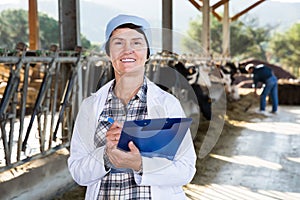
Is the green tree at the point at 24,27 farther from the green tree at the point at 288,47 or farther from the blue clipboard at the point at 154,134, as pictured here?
the blue clipboard at the point at 154,134

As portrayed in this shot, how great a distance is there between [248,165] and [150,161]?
4285 mm

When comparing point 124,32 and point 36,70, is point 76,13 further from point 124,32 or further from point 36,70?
point 36,70

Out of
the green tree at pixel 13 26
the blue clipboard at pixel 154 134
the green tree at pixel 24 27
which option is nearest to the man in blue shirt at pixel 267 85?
the blue clipboard at pixel 154 134

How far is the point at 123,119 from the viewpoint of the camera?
5.16 feet

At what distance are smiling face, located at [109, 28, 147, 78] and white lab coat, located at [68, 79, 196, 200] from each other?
3.9 inches

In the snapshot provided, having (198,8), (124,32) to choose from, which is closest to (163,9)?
(198,8)

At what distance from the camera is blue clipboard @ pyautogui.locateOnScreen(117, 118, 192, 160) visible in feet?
4.51

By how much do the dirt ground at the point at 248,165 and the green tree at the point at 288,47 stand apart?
89.7 ft

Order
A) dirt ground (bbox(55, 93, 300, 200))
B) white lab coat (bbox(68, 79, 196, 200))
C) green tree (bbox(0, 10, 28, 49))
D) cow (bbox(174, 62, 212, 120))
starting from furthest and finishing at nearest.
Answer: green tree (bbox(0, 10, 28, 49)) < cow (bbox(174, 62, 212, 120)) < dirt ground (bbox(55, 93, 300, 200)) < white lab coat (bbox(68, 79, 196, 200))

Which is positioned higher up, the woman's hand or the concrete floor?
the woman's hand

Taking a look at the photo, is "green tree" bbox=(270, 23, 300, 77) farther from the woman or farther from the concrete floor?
the woman

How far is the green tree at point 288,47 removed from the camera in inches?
1385

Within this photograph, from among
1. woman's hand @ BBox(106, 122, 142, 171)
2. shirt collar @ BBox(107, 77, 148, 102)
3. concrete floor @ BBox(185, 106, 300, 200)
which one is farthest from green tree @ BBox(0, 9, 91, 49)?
woman's hand @ BBox(106, 122, 142, 171)

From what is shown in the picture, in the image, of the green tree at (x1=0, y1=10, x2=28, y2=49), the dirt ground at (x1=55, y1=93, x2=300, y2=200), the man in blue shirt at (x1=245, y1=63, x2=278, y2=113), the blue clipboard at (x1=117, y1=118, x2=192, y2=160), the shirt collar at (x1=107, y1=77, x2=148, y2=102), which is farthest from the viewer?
the green tree at (x1=0, y1=10, x2=28, y2=49)
